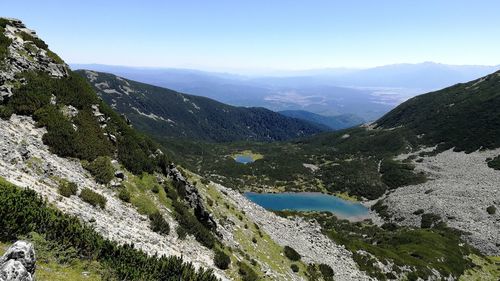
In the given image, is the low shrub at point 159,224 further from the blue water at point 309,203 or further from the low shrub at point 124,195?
the blue water at point 309,203

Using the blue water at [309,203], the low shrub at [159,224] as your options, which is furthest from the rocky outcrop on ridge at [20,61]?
the blue water at [309,203]

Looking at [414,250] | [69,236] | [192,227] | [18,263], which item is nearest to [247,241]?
[192,227]

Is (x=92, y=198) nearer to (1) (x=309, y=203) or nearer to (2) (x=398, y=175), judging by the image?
(1) (x=309, y=203)

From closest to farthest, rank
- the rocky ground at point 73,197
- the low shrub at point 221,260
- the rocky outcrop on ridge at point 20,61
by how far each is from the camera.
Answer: the rocky ground at point 73,197 → the low shrub at point 221,260 → the rocky outcrop on ridge at point 20,61

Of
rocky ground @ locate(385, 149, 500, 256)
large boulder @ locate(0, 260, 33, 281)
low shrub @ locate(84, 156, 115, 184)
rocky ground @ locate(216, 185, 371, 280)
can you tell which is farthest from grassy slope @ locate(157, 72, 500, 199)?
large boulder @ locate(0, 260, 33, 281)

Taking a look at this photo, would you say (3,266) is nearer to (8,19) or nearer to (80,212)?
(80,212)

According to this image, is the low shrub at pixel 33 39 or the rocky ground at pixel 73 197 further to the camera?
the low shrub at pixel 33 39

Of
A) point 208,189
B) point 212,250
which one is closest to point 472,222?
point 208,189

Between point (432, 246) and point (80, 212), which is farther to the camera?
point (432, 246)
